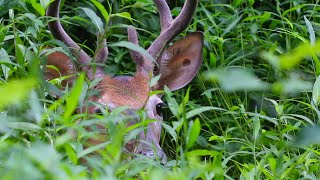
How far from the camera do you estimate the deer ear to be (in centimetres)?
533

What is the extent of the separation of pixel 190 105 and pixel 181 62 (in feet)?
1.20

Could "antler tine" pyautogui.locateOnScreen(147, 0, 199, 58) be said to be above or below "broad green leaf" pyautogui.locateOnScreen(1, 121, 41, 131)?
below

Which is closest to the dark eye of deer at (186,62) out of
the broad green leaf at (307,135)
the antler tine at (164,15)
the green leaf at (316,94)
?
the antler tine at (164,15)

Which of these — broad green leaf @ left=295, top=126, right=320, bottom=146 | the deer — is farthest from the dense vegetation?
the deer

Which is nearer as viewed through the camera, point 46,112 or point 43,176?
point 43,176

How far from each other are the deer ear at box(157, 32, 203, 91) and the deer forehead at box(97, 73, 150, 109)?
29cm

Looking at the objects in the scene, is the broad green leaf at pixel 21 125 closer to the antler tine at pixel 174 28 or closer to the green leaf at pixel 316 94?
the green leaf at pixel 316 94

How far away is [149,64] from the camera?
512cm

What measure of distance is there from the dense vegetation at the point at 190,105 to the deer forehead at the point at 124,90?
0.59ft

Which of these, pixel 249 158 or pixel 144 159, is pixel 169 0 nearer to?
pixel 249 158

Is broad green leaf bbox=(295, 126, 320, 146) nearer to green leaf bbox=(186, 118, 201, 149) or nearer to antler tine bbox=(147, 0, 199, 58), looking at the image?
green leaf bbox=(186, 118, 201, 149)

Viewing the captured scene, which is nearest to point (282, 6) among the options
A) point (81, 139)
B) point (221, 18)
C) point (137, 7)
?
point (221, 18)

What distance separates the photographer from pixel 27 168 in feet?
5.82

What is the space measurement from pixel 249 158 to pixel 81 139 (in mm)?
2301
